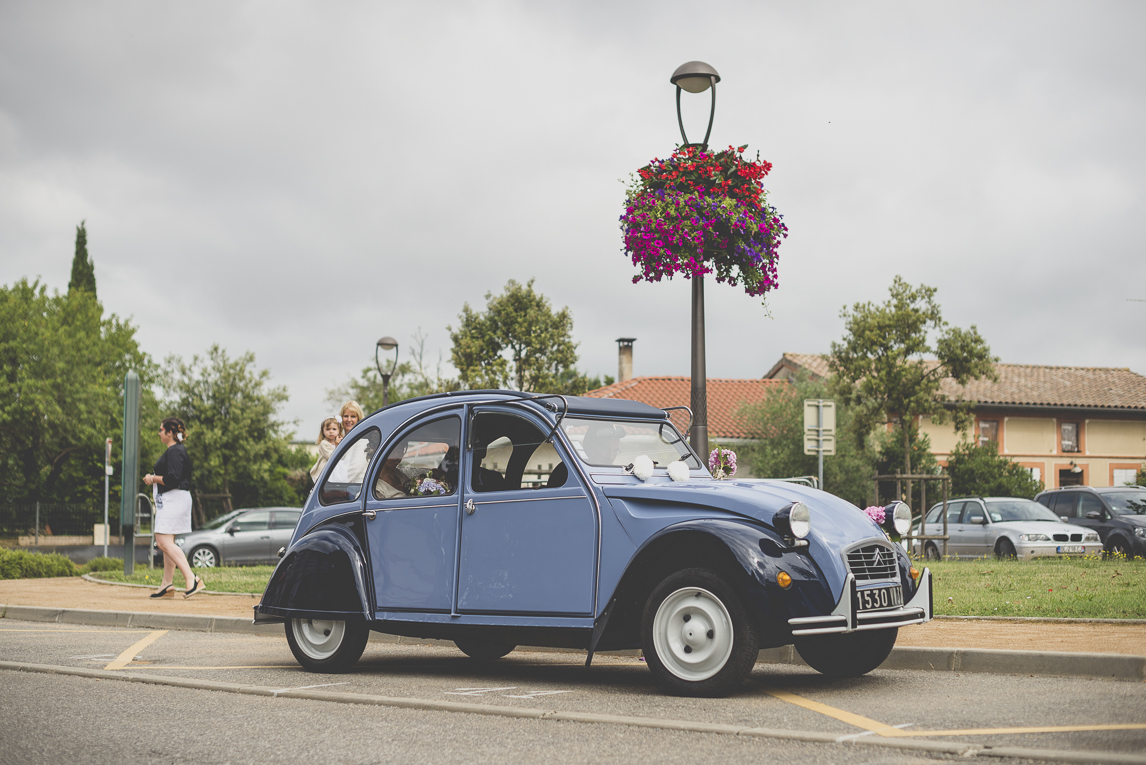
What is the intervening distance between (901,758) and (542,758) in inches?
57.5

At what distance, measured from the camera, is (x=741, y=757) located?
4406 millimetres

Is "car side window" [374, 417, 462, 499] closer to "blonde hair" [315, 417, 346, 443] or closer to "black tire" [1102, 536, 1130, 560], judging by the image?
"blonde hair" [315, 417, 346, 443]

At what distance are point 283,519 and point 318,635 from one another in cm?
1798

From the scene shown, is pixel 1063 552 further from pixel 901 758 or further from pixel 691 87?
pixel 901 758

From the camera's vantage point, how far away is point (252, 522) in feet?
80.4

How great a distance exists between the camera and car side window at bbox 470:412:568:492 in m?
7.06

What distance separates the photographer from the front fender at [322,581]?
24.0 ft

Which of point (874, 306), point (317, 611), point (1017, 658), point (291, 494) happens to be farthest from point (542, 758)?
point (291, 494)

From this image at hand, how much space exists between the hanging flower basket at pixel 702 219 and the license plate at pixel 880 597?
15.5 feet

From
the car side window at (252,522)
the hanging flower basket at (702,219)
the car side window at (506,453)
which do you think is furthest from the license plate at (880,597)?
the car side window at (252,522)

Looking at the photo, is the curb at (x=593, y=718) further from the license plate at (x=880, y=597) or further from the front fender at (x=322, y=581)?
the license plate at (x=880, y=597)

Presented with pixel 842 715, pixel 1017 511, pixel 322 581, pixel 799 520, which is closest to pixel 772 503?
pixel 799 520

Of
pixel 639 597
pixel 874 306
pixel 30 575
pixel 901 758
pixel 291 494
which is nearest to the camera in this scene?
pixel 901 758

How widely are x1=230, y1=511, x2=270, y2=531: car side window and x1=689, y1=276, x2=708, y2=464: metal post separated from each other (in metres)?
16.7
